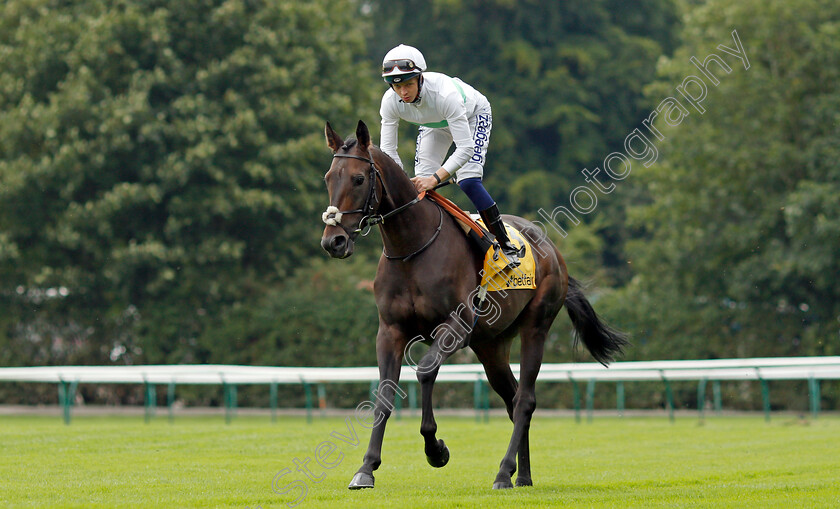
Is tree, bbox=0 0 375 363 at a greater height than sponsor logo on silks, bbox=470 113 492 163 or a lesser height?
greater

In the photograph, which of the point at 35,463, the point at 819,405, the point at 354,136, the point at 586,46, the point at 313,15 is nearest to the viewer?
the point at 354,136

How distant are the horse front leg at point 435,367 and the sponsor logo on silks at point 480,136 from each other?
1.38m

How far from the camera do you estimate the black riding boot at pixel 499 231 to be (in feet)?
27.5

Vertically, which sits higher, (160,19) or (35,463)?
(160,19)

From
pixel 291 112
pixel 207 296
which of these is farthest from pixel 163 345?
pixel 291 112

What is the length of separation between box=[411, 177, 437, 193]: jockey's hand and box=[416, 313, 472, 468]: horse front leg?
3.21 feet

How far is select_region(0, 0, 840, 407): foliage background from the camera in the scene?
71.9ft

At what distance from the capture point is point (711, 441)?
13023 millimetres

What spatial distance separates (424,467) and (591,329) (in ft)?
6.56

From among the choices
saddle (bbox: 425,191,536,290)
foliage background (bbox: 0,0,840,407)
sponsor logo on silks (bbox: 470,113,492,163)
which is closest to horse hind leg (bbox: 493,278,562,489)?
saddle (bbox: 425,191,536,290)

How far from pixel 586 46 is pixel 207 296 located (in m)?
16.4

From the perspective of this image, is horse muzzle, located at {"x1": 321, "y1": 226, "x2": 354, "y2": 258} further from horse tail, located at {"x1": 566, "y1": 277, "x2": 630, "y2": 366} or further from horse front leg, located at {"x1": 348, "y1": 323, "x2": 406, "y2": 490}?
horse tail, located at {"x1": 566, "y1": 277, "x2": 630, "y2": 366}

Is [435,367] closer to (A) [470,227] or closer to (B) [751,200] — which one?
(A) [470,227]

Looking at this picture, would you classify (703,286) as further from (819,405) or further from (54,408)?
(54,408)
